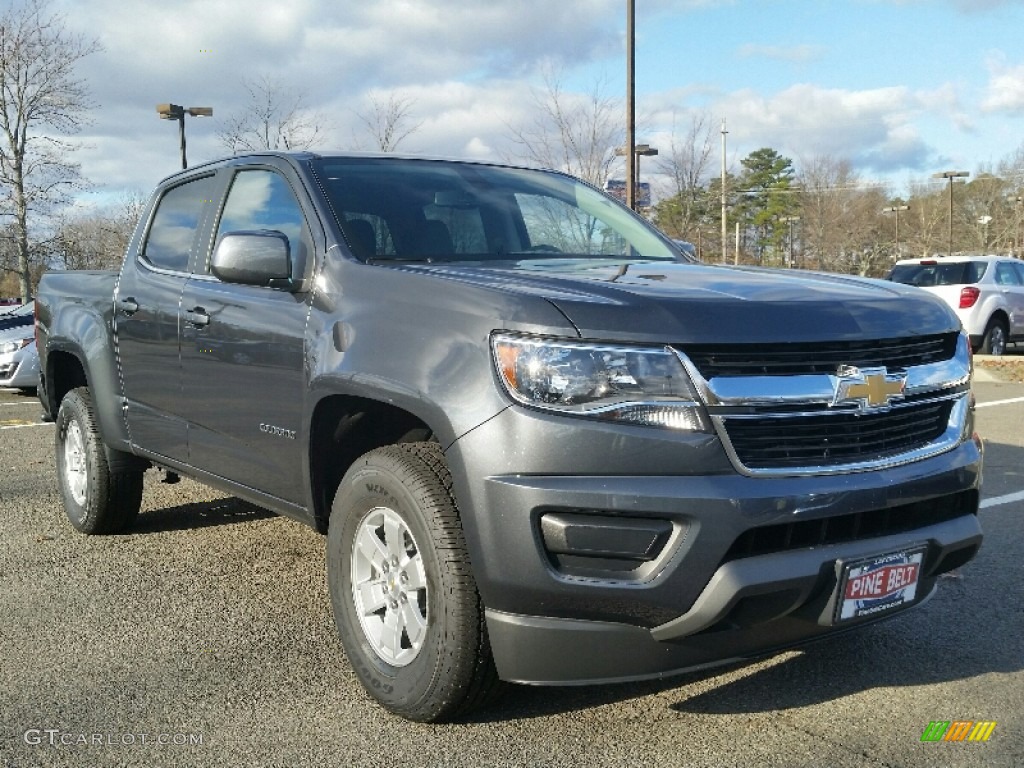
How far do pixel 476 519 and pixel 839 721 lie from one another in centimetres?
130

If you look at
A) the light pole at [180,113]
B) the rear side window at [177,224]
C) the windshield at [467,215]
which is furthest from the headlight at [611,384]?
the light pole at [180,113]

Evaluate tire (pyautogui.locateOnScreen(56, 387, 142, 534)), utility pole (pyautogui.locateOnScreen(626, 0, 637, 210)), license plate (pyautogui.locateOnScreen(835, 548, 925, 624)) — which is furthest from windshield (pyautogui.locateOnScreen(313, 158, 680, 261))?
utility pole (pyautogui.locateOnScreen(626, 0, 637, 210))

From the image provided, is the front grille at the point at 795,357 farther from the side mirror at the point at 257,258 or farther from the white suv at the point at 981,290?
the white suv at the point at 981,290

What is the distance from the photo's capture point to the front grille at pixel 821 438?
264 centimetres

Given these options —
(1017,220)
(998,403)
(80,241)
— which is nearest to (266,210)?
(998,403)

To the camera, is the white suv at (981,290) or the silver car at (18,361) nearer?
the silver car at (18,361)

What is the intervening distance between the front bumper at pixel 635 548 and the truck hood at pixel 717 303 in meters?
0.28

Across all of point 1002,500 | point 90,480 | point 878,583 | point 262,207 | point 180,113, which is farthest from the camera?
point 180,113

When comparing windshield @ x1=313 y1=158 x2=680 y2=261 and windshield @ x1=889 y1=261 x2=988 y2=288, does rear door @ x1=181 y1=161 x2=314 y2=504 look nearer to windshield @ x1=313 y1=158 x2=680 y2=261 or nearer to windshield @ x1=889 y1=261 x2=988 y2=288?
windshield @ x1=313 y1=158 x2=680 y2=261

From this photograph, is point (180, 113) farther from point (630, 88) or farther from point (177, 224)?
point (177, 224)

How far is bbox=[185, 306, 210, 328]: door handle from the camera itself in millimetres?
4069

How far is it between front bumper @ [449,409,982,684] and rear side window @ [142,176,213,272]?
2445 mm

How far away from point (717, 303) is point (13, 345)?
12.4 meters

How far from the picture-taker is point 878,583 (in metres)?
2.81
